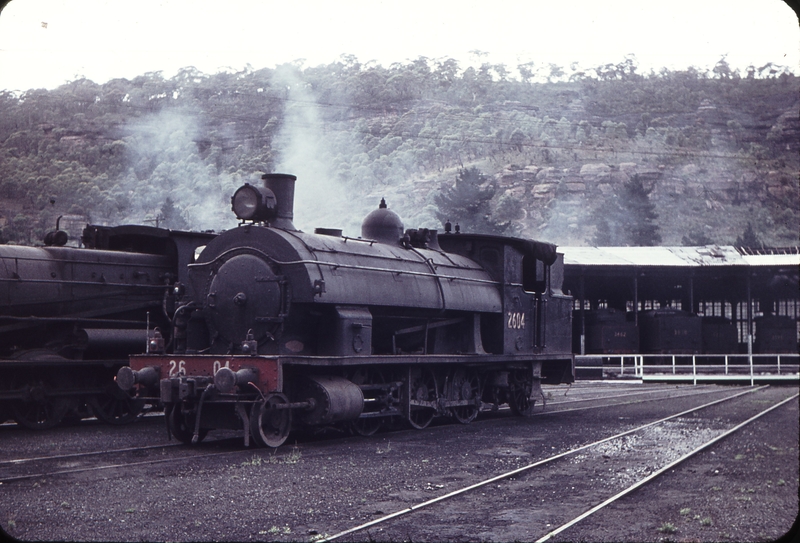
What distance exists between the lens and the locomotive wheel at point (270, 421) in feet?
33.8

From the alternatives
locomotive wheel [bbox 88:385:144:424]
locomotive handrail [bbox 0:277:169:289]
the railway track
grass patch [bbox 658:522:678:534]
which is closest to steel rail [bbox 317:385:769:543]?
grass patch [bbox 658:522:678:534]

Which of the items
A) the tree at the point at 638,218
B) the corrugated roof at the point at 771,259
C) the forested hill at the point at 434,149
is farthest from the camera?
the tree at the point at 638,218

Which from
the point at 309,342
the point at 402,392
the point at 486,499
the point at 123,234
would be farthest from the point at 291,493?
the point at 123,234

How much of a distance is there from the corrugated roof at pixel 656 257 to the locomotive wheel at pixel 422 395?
16438 mm

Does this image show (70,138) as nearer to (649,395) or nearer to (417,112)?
(417,112)

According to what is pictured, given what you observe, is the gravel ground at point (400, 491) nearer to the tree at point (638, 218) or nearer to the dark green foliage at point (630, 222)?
the tree at point (638, 218)

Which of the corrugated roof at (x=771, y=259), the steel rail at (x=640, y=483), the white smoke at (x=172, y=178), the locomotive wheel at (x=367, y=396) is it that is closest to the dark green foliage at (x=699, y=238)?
the white smoke at (x=172, y=178)

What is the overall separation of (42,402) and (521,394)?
8.55 meters

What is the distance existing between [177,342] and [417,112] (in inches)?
3923

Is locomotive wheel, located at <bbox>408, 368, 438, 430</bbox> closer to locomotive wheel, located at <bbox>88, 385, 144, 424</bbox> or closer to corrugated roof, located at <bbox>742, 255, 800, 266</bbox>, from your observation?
locomotive wheel, located at <bbox>88, 385, 144, 424</bbox>

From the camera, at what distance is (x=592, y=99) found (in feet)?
388

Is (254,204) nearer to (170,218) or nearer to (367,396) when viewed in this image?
(367,396)

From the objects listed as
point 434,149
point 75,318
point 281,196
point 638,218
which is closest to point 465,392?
point 281,196

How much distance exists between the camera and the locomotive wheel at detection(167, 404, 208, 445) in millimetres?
11016
